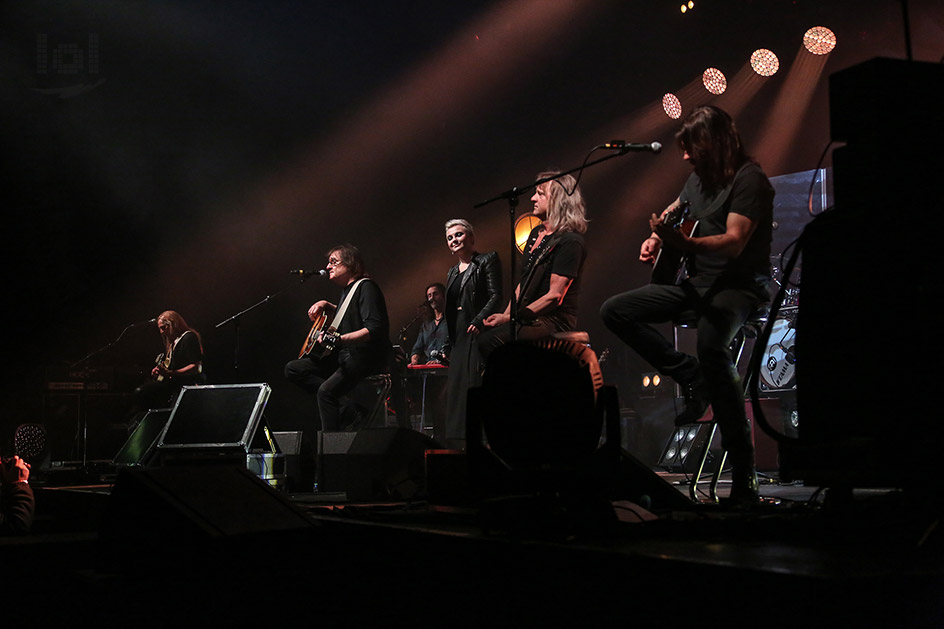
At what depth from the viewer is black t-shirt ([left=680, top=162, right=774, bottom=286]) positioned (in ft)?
11.2

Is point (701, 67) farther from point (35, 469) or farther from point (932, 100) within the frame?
point (35, 469)

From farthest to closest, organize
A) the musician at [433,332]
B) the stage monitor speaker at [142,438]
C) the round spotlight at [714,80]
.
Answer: the musician at [433,332] < the round spotlight at [714,80] < the stage monitor speaker at [142,438]

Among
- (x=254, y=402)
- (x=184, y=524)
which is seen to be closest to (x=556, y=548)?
(x=184, y=524)

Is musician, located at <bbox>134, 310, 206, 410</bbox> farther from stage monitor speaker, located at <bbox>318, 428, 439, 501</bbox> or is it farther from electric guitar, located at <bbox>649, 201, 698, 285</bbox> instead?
electric guitar, located at <bbox>649, 201, 698, 285</bbox>

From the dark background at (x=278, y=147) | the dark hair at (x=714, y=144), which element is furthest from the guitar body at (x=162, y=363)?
the dark hair at (x=714, y=144)

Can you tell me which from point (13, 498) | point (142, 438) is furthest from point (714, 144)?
point (142, 438)

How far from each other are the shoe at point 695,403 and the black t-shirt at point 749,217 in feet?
1.46

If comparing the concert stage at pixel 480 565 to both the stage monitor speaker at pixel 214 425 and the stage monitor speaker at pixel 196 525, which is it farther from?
the stage monitor speaker at pixel 214 425

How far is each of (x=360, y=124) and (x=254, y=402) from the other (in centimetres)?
550

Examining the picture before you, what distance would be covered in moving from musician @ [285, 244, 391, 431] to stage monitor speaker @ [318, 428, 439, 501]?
1361 mm

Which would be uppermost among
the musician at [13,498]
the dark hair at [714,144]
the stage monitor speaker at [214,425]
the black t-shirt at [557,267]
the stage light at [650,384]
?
the dark hair at [714,144]

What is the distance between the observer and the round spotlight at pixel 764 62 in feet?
30.2

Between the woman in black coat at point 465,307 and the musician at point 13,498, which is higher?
the woman in black coat at point 465,307

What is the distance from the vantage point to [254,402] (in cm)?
653
